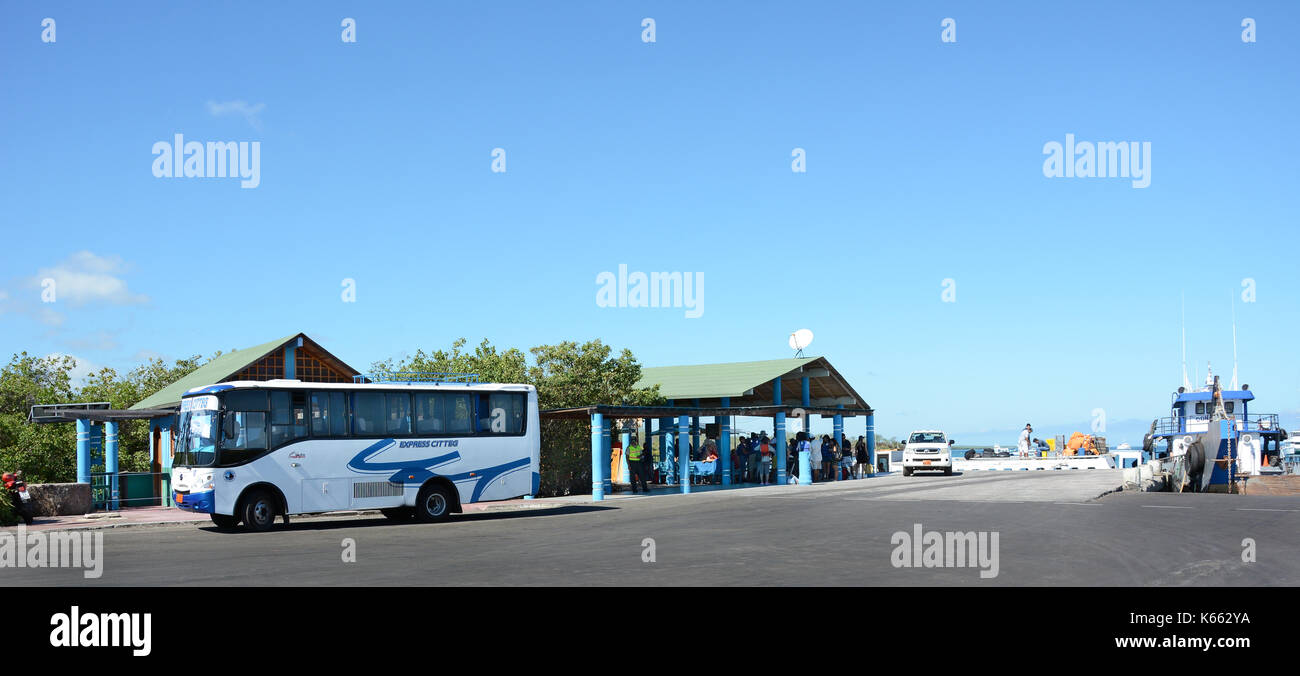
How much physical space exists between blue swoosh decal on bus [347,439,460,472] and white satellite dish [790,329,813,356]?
25144 millimetres

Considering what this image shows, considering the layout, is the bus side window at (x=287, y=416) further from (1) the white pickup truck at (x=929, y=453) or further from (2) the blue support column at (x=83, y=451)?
(1) the white pickup truck at (x=929, y=453)

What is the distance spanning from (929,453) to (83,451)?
31604 mm

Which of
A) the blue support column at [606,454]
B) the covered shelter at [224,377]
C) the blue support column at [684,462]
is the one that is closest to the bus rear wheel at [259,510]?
the covered shelter at [224,377]

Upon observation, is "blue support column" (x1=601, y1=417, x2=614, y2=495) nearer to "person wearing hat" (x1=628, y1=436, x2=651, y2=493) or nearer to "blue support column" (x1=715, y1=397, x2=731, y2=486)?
"person wearing hat" (x1=628, y1=436, x2=651, y2=493)

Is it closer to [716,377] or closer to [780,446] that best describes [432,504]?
[780,446]

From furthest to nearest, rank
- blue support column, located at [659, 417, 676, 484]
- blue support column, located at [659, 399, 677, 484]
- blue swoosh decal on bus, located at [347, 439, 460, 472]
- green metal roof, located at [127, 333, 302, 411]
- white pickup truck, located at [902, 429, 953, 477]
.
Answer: white pickup truck, located at [902, 429, 953, 477] < blue support column, located at [659, 417, 676, 484] < blue support column, located at [659, 399, 677, 484] < green metal roof, located at [127, 333, 302, 411] < blue swoosh decal on bus, located at [347, 439, 460, 472]

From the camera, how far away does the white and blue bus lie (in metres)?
19.8

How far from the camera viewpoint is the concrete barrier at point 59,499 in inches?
922

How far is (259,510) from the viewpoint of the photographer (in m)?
20.0

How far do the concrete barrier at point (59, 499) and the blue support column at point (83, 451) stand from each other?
9.08ft

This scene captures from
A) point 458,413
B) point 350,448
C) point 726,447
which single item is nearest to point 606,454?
point 726,447

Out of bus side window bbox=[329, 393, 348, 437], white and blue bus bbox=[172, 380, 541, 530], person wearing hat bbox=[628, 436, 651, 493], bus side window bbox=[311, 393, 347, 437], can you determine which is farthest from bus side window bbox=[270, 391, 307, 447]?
person wearing hat bbox=[628, 436, 651, 493]
